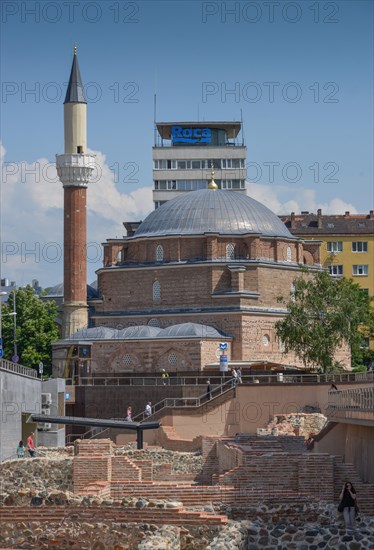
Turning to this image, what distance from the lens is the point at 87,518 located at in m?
20.9

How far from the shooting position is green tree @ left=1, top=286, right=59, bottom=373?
72125 mm

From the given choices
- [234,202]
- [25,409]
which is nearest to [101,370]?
[234,202]

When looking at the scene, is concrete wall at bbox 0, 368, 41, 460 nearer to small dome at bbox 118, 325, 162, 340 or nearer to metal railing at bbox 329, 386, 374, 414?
metal railing at bbox 329, 386, 374, 414

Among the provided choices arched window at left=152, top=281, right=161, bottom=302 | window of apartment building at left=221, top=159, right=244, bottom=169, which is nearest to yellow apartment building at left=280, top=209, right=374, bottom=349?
window of apartment building at left=221, top=159, right=244, bottom=169

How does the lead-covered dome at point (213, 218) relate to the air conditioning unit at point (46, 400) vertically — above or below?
above

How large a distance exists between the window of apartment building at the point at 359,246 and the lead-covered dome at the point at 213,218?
19.4m

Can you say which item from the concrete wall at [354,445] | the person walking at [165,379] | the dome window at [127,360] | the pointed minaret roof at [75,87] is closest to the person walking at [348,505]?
the concrete wall at [354,445]

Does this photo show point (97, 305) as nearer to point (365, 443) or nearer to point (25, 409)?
point (25, 409)

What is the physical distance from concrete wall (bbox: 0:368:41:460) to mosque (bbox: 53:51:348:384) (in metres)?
20.8

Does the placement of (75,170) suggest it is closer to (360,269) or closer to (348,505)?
(360,269)

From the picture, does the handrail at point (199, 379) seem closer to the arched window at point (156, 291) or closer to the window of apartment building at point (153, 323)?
the window of apartment building at point (153, 323)

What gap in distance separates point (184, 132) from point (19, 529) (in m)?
88.3

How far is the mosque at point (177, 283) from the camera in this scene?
205 ft

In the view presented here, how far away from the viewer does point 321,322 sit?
188 ft
